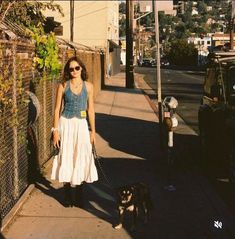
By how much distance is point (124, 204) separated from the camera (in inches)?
225

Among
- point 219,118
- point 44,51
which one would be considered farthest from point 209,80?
point 44,51

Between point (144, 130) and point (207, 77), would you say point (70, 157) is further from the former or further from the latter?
point (144, 130)

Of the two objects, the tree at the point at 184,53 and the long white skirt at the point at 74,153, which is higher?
the tree at the point at 184,53

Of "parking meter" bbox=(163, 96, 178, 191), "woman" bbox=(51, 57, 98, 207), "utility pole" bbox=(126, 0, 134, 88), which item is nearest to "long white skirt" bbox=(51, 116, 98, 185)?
"woman" bbox=(51, 57, 98, 207)

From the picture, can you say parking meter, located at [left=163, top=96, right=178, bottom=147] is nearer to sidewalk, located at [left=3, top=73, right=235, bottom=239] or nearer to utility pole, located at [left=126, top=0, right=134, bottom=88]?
sidewalk, located at [left=3, top=73, right=235, bottom=239]

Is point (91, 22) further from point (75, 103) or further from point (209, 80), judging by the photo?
point (75, 103)

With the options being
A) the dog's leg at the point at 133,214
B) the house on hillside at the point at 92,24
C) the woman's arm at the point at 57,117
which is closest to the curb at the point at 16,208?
the woman's arm at the point at 57,117

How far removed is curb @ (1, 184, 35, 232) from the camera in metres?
5.74

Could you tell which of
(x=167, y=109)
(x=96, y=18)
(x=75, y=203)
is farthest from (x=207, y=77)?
(x=96, y=18)

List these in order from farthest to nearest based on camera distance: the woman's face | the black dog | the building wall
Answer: the building wall, the woman's face, the black dog

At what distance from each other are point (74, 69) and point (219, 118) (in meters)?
3.40

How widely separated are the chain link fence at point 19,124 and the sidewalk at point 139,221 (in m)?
0.28

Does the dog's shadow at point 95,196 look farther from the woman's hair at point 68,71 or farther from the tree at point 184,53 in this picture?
the tree at point 184,53

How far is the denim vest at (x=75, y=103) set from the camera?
623 cm
